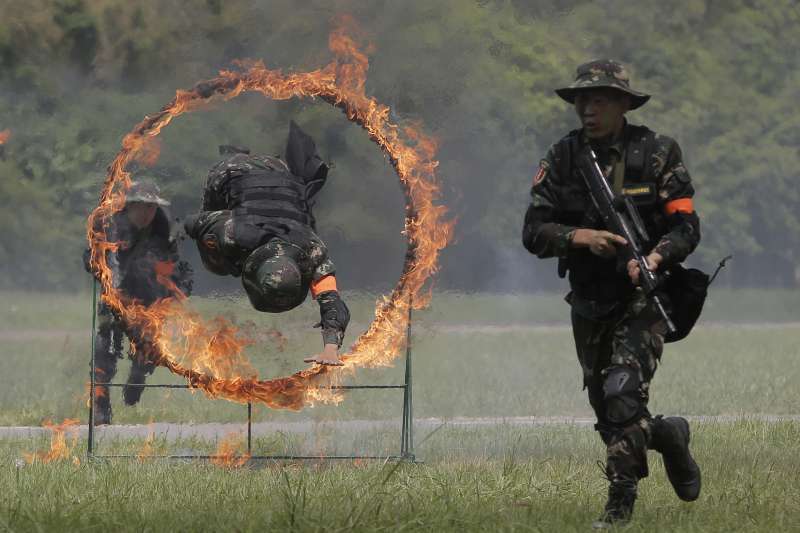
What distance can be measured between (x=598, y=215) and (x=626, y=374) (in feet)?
2.42

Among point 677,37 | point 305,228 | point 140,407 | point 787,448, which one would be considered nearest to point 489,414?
point 140,407

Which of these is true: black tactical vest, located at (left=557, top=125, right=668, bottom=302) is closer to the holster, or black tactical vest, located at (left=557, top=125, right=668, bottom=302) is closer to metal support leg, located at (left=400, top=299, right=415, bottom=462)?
the holster

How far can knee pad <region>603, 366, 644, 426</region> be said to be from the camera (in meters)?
7.32

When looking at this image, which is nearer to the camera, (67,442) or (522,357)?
(67,442)

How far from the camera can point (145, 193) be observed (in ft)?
42.0

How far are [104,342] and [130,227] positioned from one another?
118cm

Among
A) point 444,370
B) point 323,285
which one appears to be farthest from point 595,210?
point 444,370

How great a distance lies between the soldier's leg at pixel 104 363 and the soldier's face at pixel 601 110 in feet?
21.9

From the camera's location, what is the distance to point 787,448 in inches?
440

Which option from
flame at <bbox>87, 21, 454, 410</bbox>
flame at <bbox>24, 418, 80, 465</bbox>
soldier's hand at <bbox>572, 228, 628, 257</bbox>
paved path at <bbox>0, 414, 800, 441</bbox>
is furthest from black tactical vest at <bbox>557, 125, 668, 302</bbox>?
paved path at <bbox>0, 414, 800, 441</bbox>

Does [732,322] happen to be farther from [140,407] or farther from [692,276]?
[692,276]

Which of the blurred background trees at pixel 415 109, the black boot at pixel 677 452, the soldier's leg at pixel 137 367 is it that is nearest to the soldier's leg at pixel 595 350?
the black boot at pixel 677 452

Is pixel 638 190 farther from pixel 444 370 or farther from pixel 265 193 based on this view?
pixel 444 370

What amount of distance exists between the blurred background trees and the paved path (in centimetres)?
Answer: 112
